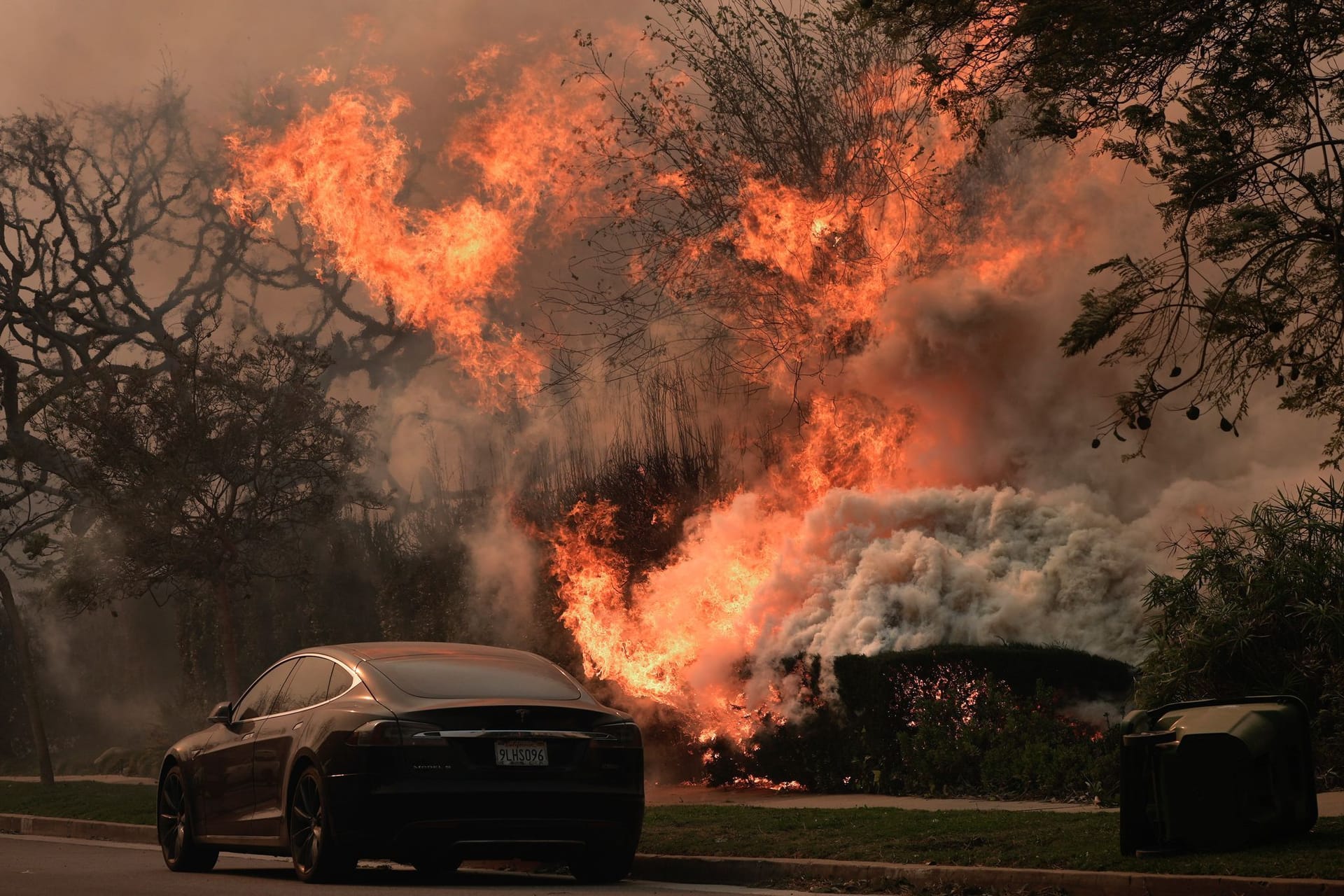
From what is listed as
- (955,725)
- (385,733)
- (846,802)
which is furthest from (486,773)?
(955,725)

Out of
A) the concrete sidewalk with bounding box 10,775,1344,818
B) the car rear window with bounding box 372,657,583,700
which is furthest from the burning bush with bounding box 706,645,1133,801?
the car rear window with bounding box 372,657,583,700

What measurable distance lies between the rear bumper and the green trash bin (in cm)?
308

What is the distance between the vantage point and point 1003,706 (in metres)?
15.5

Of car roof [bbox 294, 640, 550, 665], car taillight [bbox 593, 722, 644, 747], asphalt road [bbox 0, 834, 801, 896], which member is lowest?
asphalt road [bbox 0, 834, 801, 896]

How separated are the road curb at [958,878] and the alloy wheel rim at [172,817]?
130 inches

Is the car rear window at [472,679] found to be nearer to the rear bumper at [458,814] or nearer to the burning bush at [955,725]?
the rear bumper at [458,814]

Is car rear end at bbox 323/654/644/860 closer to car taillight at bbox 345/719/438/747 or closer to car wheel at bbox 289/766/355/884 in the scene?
car taillight at bbox 345/719/438/747

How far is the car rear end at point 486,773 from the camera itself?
9.55 meters

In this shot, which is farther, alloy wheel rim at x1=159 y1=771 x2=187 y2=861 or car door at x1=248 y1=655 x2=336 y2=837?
alloy wheel rim at x1=159 y1=771 x2=187 y2=861

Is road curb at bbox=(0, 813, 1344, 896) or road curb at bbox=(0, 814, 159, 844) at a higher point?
road curb at bbox=(0, 813, 1344, 896)

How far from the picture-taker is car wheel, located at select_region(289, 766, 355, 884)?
9.72 metres

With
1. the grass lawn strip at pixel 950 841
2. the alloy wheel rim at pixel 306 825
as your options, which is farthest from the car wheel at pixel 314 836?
the grass lawn strip at pixel 950 841

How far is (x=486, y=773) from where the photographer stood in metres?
9.69

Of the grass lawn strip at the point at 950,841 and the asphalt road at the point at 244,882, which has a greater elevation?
the grass lawn strip at the point at 950,841
